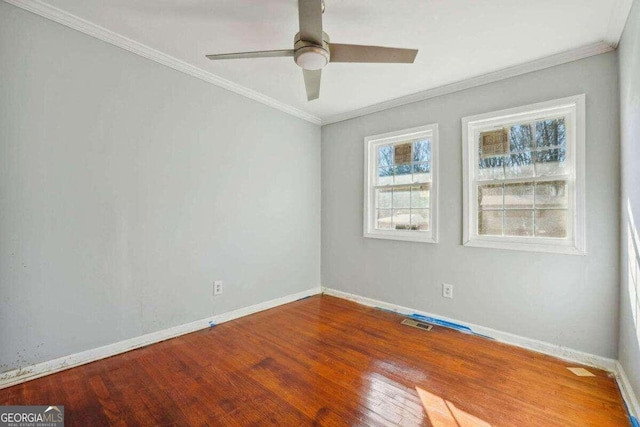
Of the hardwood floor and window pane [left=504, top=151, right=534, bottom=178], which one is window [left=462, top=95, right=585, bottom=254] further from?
the hardwood floor

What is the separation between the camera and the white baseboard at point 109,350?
1857 millimetres

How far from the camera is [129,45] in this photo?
2307 millimetres

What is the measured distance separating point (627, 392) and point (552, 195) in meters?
1.46

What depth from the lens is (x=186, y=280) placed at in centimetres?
271

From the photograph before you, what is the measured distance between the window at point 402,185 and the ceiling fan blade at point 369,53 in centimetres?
154

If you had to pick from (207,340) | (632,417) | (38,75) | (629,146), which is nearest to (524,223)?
(629,146)

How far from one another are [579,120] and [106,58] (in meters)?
3.81

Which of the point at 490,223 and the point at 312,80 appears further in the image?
the point at 490,223

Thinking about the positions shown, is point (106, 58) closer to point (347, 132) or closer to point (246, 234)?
point (246, 234)

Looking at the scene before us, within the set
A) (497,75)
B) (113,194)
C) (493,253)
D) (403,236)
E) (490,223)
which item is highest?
(497,75)

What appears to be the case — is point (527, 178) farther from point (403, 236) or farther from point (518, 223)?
point (403, 236)

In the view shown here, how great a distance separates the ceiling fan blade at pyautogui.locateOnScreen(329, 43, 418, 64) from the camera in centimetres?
170

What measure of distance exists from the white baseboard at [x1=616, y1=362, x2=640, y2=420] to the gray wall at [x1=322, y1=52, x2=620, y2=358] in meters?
0.19

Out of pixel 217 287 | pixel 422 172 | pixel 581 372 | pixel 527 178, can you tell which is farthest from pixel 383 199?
pixel 581 372
